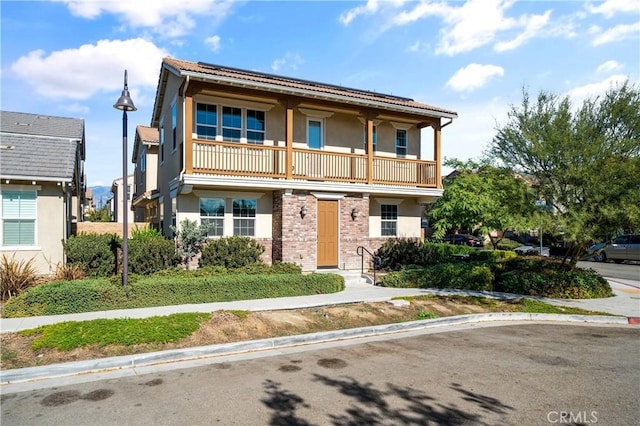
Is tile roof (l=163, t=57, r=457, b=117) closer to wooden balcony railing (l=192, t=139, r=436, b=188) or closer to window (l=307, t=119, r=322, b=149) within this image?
window (l=307, t=119, r=322, b=149)

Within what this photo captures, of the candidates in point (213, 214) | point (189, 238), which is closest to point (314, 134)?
point (213, 214)

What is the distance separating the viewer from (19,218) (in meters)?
12.4

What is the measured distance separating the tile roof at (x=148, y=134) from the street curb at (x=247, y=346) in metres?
18.7

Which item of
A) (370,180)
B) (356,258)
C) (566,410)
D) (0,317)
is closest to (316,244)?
(356,258)

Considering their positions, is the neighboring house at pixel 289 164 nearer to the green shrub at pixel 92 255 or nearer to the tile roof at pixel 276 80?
the tile roof at pixel 276 80

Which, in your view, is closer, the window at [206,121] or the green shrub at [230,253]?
the green shrub at [230,253]

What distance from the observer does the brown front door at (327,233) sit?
637 inches

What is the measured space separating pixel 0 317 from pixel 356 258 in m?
11.5

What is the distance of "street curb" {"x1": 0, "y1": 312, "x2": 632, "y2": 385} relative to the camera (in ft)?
20.8

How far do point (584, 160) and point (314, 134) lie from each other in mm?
9630

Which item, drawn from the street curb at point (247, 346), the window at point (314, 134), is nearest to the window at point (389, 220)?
the window at point (314, 134)

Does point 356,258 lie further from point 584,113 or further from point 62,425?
point 62,425

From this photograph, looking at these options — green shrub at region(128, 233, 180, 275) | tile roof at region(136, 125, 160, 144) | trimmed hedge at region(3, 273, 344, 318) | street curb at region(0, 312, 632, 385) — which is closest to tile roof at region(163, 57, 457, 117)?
green shrub at region(128, 233, 180, 275)

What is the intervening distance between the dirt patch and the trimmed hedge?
5.84ft
